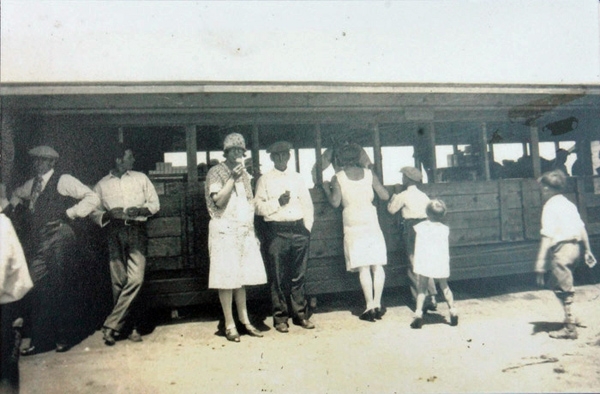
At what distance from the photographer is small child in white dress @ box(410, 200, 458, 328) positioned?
169 inches

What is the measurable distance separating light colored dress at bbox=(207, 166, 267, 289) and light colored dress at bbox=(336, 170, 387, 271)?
1.12 metres

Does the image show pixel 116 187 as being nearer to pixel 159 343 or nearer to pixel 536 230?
pixel 159 343

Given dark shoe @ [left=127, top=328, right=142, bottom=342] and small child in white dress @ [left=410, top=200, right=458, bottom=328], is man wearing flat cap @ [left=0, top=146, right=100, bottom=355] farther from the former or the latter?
small child in white dress @ [left=410, top=200, right=458, bottom=328]

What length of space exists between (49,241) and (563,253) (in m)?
5.01

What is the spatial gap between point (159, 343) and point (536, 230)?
5241mm

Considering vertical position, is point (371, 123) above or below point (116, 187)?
above

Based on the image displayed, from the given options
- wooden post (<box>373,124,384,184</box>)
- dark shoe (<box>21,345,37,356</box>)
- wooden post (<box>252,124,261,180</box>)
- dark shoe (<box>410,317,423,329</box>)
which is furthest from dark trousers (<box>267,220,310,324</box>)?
dark shoe (<box>21,345,37,356</box>)

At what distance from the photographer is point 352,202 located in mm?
4680

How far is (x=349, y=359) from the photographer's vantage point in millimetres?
3502

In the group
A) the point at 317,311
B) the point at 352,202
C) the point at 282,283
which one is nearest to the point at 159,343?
the point at 282,283

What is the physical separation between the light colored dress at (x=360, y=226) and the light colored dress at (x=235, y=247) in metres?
1.12

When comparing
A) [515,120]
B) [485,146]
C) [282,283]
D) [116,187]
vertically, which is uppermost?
[515,120]

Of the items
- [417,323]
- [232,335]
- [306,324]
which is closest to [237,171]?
[232,335]

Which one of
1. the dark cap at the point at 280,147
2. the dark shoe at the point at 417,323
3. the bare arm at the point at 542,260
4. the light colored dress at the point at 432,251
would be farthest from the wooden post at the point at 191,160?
the bare arm at the point at 542,260
